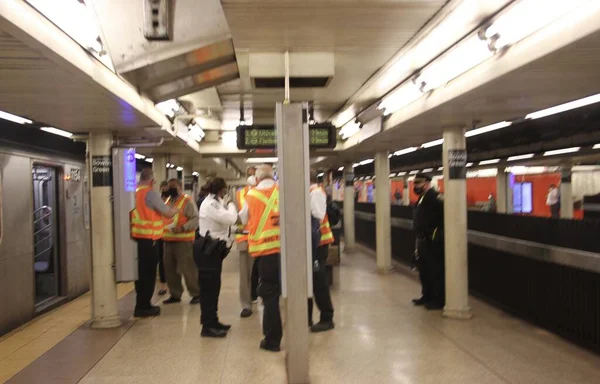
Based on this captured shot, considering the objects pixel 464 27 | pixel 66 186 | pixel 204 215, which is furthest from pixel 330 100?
pixel 66 186

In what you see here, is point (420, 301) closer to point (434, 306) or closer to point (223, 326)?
point (434, 306)

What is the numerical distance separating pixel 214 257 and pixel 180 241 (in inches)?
79.8

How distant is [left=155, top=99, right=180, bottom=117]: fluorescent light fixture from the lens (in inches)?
249

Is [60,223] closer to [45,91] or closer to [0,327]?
[0,327]

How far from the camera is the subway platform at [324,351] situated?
14.5 feet

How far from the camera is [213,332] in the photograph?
5.62 meters

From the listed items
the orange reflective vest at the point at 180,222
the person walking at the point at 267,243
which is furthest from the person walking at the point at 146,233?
the person walking at the point at 267,243

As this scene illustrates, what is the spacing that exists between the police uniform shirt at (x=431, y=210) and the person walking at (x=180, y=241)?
3.14 meters

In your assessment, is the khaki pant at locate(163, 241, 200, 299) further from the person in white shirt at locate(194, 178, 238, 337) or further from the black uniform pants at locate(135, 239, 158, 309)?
the person in white shirt at locate(194, 178, 238, 337)

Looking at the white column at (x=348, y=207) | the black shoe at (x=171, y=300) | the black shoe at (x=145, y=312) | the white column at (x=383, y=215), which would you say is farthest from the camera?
the white column at (x=348, y=207)

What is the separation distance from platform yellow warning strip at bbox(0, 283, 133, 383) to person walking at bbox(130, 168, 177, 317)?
79cm

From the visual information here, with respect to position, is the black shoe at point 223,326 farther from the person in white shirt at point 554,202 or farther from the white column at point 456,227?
the person in white shirt at point 554,202

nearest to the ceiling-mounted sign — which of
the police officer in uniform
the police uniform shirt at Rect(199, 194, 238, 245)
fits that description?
the police uniform shirt at Rect(199, 194, 238, 245)

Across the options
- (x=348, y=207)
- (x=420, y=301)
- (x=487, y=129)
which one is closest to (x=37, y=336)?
(x=420, y=301)
